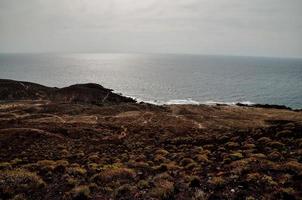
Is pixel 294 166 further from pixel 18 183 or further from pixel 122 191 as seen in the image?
pixel 18 183

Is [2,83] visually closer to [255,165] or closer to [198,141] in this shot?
[198,141]

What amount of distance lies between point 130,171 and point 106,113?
65827 mm

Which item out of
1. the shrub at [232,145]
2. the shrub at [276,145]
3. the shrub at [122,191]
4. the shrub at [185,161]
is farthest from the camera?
the shrub at [232,145]

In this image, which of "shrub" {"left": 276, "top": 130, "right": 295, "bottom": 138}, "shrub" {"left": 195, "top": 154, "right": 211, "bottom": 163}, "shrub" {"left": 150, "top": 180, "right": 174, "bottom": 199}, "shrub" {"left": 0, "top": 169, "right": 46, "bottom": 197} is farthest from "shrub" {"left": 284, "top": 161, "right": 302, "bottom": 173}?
"shrub" {"left": 0, "top": 169, "right": 46, "bottom": 197}

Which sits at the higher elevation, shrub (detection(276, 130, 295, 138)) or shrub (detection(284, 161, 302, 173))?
shrub (detection(284, 161, 302, 173))

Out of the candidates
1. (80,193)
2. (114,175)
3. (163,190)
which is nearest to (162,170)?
(114,175)

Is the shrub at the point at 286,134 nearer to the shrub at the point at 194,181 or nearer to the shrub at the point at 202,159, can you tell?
the shrub at the point at 202,159

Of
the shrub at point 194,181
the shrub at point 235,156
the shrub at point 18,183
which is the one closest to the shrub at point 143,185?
the shrub at point 194,181

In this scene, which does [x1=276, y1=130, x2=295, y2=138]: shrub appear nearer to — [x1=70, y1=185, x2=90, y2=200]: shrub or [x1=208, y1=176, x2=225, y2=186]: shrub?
[x1=208, y1=176, x2=225, y2=186]: shrub

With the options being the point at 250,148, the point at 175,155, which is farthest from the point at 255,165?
the point at 175,155

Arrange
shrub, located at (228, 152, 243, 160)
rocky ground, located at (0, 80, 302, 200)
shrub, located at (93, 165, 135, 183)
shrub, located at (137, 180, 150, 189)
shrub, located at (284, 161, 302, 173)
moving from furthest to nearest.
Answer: shrub, located at (228, 152, 243, 160)
shrub, located at (93, 165, 135, 183)
shrub, located at (284, 161, 302, 173)
shrub, located at (137, 180, 150, 189)
rocky ground, located at (0, 80, 302, 200)

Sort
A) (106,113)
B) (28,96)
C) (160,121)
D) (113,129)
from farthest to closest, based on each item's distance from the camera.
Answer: (28,96) < (106,113) < (160,121) < (113,129)

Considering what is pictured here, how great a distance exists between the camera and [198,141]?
34125 mm

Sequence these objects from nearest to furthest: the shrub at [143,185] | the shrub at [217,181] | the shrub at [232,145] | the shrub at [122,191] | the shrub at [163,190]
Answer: the shrub at [163,190] < the shrub at [122,191] < the shrub at [217,181] < the shrub at [143,185] < the shrub at [232,145]
